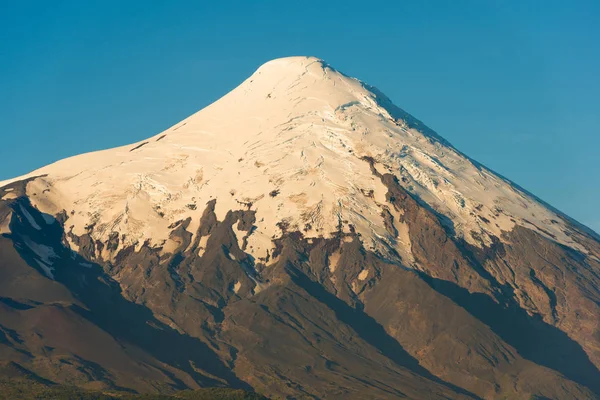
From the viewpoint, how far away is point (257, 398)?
607 feet

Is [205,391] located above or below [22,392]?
above

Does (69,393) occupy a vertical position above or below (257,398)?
below

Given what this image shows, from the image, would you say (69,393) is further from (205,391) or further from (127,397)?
(205,391)

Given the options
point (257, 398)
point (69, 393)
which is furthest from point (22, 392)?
point (257, 398)

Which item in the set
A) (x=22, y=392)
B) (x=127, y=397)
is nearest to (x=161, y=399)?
(x=127, y=397)

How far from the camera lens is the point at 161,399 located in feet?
595


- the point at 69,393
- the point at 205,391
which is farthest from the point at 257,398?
the point at 69,393

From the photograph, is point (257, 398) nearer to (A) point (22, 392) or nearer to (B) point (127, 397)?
(B) point (127, 397)

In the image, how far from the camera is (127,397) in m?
183

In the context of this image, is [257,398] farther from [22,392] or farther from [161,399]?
[22,392]

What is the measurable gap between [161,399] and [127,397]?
5336 mm

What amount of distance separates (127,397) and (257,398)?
740 inches

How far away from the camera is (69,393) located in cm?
18238

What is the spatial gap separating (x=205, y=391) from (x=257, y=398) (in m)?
11.0
